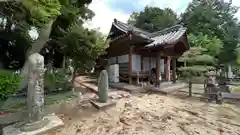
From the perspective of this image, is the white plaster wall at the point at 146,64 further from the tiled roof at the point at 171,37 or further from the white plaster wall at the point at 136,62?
the tiled roof at the point at 171,37

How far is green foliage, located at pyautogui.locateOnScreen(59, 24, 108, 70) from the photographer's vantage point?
638cm

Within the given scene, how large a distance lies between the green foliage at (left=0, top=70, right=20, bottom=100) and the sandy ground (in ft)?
7.30

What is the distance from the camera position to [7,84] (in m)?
4.45

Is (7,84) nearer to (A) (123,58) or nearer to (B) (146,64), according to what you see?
(A) (123,58)

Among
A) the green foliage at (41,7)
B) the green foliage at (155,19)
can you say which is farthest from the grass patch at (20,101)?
the green foliage at (155,19)

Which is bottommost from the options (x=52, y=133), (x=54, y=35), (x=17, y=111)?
(x=52, y=133)

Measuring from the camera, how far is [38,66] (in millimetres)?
3309

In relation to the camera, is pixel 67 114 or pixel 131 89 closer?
pixel 67 114

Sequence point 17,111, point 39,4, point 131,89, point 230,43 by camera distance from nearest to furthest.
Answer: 1. point 39,4
2. point 17,111
3. point 131,89
4. point 230,43

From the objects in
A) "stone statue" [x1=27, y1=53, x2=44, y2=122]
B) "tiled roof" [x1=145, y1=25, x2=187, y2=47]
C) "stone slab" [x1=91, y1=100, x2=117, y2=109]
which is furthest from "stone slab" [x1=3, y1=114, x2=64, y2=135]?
"tiled roof" [x1=145, y1=25, x2=187, y2=47]

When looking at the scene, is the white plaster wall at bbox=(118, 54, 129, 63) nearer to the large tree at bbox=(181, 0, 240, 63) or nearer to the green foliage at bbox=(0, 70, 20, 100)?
the green foliage at bbox=(0, 70, 20, 100)

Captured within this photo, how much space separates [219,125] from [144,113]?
2147 millimetres

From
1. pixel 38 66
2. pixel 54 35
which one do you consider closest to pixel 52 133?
pixel 38 66

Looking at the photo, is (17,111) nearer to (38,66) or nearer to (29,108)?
(29,108)
